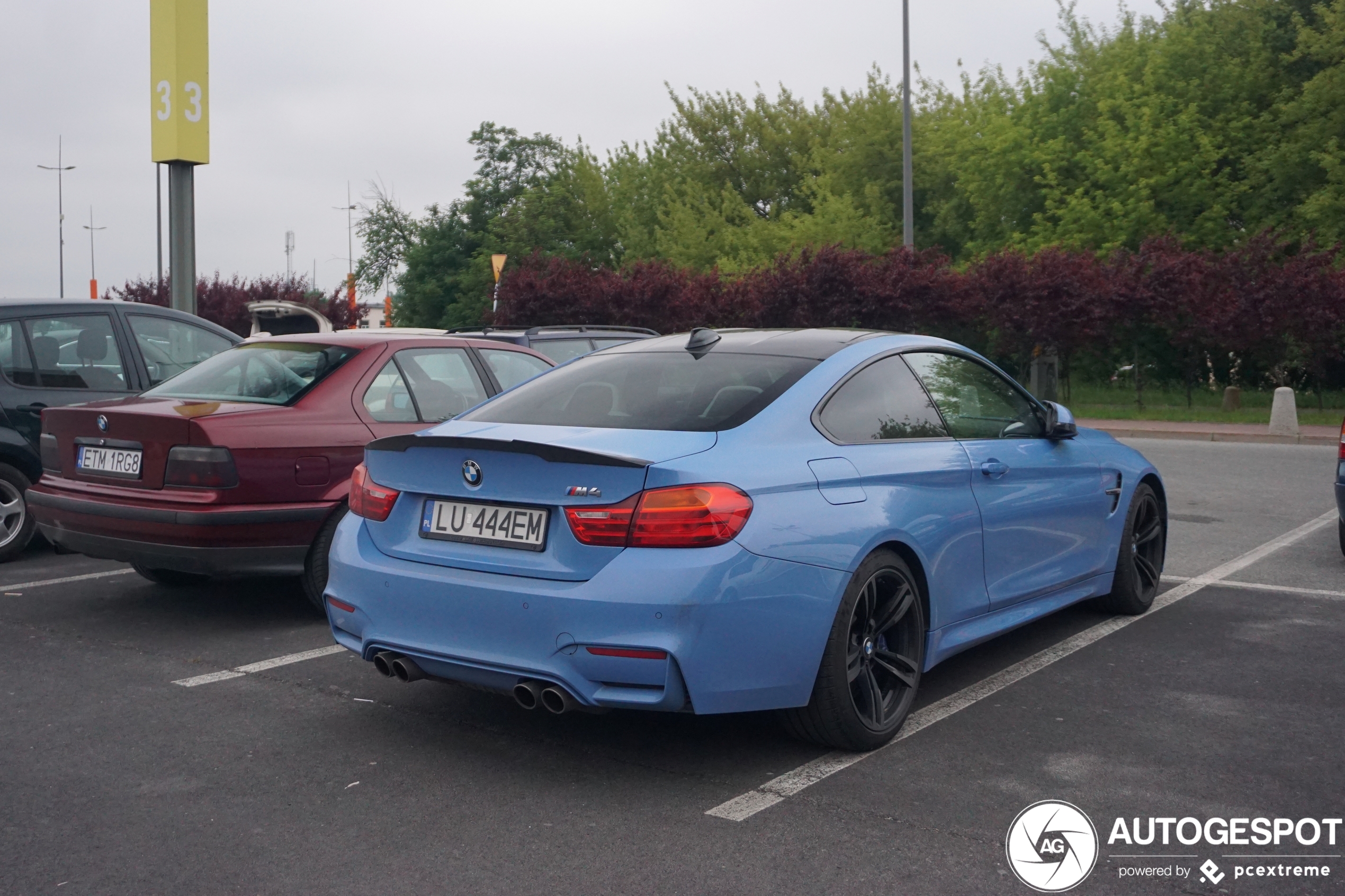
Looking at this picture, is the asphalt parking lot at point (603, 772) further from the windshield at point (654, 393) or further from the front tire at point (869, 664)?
the windshield at point (654, 393)

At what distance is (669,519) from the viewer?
12.6ft

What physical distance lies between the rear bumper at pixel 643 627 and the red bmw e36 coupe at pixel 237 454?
210 centimetres

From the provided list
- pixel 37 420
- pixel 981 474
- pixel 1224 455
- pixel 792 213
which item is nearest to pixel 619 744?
pixel 981 474

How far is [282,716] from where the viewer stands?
476 centimetres

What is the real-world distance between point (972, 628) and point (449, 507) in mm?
2090

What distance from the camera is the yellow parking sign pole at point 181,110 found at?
15375mm

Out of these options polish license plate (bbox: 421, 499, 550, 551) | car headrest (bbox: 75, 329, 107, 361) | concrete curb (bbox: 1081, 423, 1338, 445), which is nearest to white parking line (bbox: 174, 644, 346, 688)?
polish license plate (bbox: 421, 499, 550, 551)

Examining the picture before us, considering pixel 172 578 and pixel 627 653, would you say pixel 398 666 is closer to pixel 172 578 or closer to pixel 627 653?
pixel 627 653

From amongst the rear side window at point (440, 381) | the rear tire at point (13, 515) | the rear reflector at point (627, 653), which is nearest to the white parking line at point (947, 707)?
the rear reflector at point (627, 653)

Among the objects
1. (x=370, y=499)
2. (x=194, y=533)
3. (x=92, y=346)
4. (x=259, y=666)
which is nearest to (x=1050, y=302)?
(x=92, y=346)

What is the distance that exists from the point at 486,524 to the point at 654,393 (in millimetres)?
866

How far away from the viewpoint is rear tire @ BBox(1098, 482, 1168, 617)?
21.2ft

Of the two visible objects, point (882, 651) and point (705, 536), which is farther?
point (882, 651)

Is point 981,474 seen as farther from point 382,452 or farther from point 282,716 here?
point 282,716
